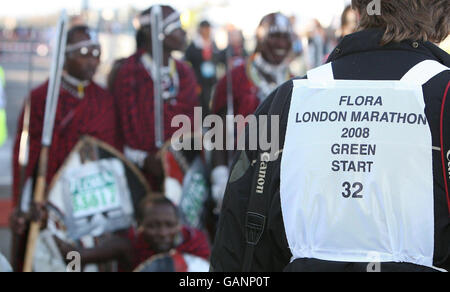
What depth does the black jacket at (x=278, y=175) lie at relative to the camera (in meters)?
2.16

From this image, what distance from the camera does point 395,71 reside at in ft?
7.44

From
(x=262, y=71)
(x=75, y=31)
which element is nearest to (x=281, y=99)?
(x=75, y=31)

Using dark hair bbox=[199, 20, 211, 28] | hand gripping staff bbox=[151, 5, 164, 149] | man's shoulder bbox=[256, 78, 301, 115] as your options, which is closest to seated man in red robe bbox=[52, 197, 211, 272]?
hand gripping staff bbox=[151, 5, 164, 149]

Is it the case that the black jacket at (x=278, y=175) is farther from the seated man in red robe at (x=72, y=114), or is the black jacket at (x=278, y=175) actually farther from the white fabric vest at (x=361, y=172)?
the seated man in red robe at (x=72, y=114)

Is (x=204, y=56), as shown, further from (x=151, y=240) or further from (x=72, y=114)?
(x=151, y=240)

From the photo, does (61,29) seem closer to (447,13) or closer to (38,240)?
(38,240)

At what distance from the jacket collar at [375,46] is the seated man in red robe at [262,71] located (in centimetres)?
348

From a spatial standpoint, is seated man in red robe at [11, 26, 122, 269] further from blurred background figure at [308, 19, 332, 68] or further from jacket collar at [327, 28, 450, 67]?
jacket collar at [327, 28, 450, 67]

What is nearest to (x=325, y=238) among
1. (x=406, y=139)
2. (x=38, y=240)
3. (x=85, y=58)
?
(x=406, y=139)

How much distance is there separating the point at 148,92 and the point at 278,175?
3391 millimetres

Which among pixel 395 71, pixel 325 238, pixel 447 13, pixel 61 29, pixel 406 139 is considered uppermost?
pixel 61 29

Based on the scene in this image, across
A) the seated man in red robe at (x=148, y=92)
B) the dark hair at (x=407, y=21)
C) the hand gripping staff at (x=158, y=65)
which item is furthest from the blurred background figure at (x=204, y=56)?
the dark hair at (x=407, y=21)

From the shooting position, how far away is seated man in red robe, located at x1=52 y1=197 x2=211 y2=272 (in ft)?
16.9

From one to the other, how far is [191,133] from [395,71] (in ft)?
11.2
